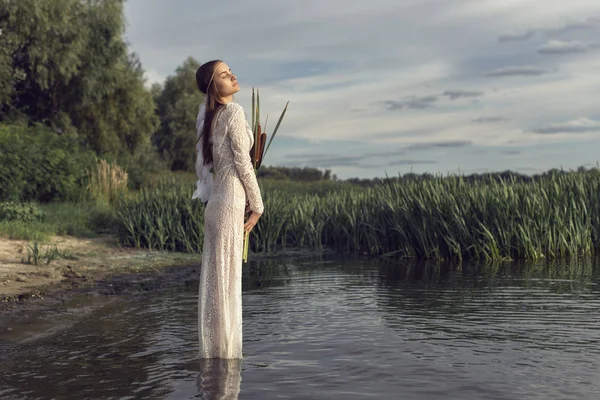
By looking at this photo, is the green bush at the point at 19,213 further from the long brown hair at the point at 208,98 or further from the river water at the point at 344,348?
the long brown hair at the point at 208,98

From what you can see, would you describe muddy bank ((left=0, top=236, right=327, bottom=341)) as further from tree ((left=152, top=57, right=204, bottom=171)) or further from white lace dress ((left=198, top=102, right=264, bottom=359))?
tree ((left=152, top=57, right=204, bottom=171))

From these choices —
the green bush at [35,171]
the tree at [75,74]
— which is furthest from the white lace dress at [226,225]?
the tree at [75,74]

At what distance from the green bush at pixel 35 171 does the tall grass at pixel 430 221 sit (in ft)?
21.1

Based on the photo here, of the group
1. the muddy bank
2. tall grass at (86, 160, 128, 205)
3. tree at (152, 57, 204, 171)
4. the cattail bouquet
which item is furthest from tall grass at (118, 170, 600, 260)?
tree at (152, 57, 204, 171)

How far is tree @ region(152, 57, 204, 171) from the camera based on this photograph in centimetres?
5353

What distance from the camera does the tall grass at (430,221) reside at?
1400 centimetres

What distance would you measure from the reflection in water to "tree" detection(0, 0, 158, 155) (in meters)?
31.1

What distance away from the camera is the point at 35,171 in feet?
75.8

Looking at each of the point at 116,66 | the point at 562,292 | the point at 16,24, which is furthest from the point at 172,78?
the point at 562,292

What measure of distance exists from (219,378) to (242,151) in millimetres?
1735

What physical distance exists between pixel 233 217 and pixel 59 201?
62.5ft

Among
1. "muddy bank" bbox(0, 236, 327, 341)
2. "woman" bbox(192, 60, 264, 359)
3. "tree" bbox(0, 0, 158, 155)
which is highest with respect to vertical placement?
"tree" bbox(0, 0, 158, 155)

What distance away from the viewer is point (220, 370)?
562 centimetres

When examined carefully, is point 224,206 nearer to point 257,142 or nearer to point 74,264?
point 257,142
